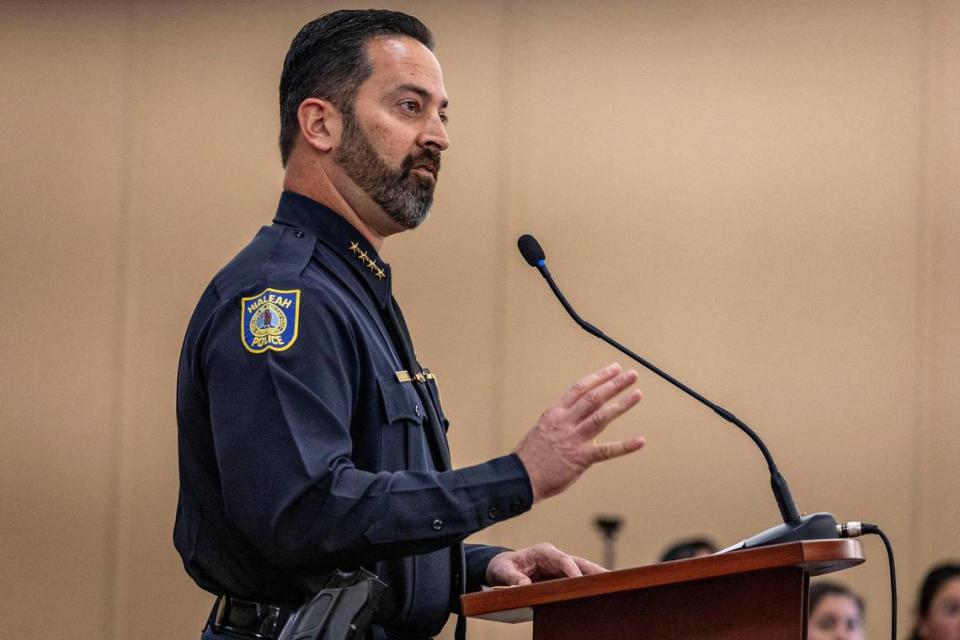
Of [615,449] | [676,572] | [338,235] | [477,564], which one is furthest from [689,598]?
[338,235]

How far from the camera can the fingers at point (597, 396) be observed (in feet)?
5.29

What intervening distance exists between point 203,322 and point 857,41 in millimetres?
4244

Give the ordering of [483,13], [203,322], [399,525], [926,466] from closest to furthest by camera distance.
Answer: [399,525] → [203,322] → [926,466] → [483,13]

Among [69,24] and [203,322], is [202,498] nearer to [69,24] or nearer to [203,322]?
[203,322]

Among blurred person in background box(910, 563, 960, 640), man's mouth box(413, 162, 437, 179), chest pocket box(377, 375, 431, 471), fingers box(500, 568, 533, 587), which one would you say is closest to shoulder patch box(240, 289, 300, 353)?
chest pocket box(377, 375, 431, 471)

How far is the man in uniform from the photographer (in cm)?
169

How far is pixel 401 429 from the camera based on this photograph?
193cm

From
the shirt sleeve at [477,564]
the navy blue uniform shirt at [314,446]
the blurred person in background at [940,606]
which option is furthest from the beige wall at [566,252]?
the navy blue uniform shirt at [314,446]

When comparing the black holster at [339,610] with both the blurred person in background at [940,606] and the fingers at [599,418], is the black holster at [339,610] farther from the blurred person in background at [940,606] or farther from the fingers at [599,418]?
the blurred person in background at [940,606]

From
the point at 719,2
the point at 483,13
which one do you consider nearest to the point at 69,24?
the point at 483,13

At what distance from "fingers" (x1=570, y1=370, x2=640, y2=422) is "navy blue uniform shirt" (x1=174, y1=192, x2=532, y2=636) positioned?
120 millimetres

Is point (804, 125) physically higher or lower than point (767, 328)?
higher

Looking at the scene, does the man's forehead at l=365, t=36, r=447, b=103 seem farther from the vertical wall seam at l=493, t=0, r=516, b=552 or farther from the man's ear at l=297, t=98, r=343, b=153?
the vertical wall seam at l=493, t=0, r=516, b=552

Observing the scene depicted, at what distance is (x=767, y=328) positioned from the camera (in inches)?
215
